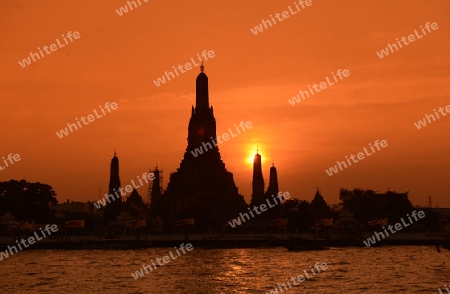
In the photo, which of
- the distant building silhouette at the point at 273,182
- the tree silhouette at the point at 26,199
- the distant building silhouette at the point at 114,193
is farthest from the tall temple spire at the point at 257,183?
the tree silhouette at the point at 26,199

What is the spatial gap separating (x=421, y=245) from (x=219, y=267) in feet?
167

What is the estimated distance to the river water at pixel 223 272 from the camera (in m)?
54.6

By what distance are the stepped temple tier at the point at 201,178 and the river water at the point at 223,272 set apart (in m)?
42.8

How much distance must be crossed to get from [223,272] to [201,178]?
71.6 meters

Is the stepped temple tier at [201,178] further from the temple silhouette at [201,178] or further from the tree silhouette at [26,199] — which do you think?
the tree silhouette at [26,199]

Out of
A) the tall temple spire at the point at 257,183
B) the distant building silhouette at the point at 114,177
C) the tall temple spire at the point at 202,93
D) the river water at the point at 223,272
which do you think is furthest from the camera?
the tall temple spire at the point at 257,183

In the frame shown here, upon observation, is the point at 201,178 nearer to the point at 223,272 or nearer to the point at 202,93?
the point at 202,93

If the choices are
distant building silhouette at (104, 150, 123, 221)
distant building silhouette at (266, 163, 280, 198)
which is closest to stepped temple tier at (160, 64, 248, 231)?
distant building silhouette at (104, 150, 123, 221)

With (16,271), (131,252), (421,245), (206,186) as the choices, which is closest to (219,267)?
(16,271)

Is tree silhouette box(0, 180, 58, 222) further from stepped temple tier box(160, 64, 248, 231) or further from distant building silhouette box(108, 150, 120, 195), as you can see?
distant building silhouette box(108, 150, 120, 195)

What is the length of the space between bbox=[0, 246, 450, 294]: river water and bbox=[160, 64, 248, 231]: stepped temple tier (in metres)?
42.8

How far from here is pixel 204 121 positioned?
140 m

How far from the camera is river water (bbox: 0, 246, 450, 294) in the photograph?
179 ft

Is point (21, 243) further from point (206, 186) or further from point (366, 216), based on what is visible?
point (366, 216)
